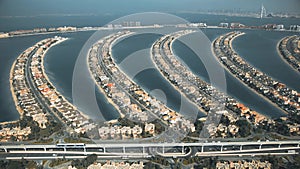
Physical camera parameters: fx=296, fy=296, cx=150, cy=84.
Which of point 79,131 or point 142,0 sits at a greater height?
point 142,0

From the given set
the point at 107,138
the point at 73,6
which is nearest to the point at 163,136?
the point at 107,138

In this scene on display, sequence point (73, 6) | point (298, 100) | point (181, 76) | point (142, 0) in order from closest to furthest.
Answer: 1. point (298, 100)
2. point (181, 76)
3. point (73, 6)
4. point (142, 0)

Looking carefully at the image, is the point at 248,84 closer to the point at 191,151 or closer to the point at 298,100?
the point at 298,100

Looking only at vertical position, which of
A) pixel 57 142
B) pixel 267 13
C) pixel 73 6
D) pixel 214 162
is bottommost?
pixel 214 162

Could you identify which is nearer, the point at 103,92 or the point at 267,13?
the point at 103,92

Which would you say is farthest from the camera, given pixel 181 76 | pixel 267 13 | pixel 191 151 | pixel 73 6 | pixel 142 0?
pixel 142 0

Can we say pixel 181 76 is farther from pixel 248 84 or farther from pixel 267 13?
pixel 267 13

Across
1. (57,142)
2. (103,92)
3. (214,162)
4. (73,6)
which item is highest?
(73,6)

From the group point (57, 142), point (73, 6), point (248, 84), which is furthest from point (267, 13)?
point (57, 142)

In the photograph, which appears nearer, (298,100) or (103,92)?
(298,100)
